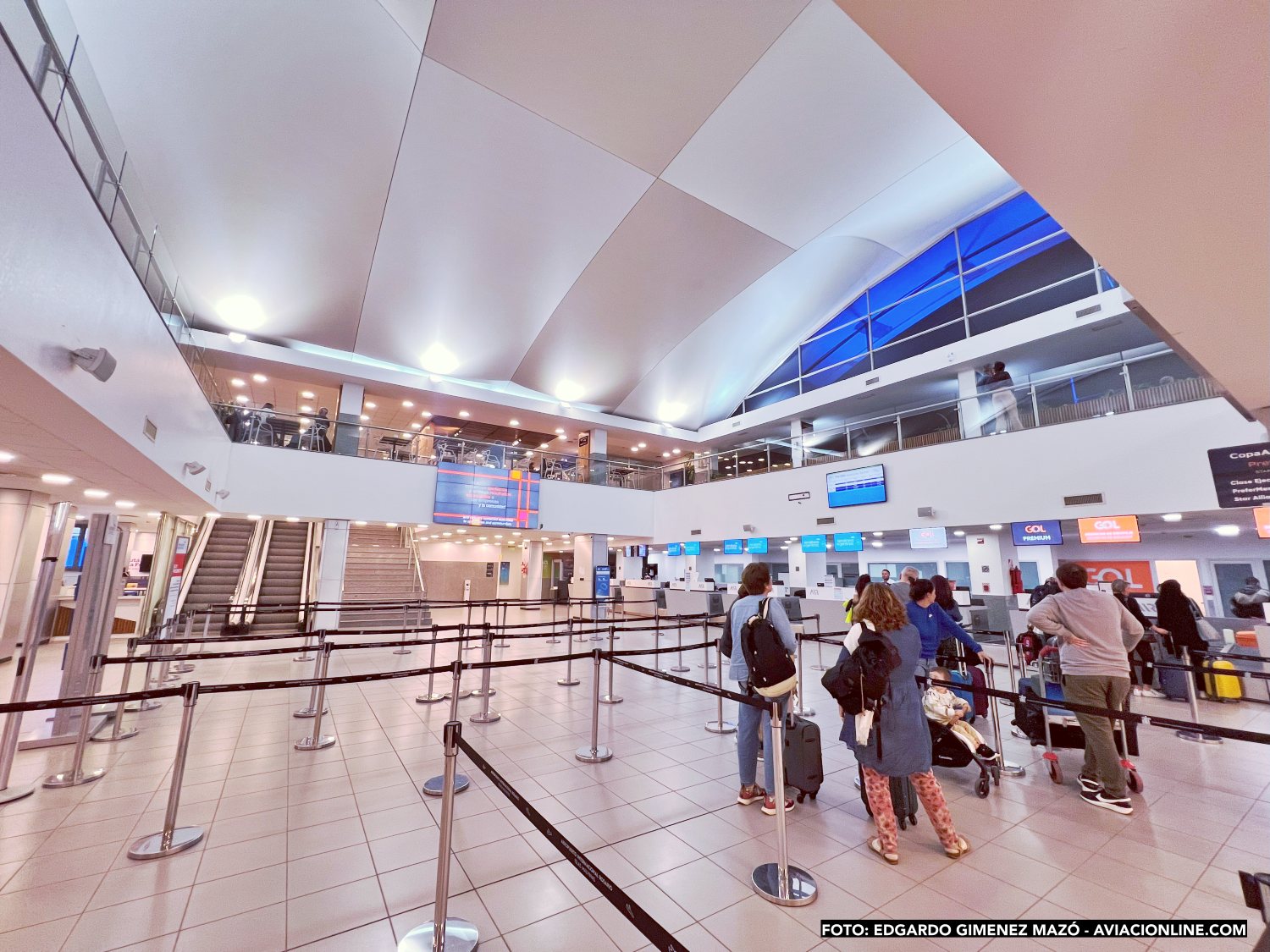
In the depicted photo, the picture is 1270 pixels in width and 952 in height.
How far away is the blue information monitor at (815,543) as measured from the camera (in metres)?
12.6

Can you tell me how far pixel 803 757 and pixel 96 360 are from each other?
552 centimetres

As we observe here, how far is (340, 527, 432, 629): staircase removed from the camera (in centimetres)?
1290

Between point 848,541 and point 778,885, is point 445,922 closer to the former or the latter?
point 778,885

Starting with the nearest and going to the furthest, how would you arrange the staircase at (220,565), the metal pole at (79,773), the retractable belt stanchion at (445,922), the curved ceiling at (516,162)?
the retractable belt stanchion at (445,922) → the metal pole at (79,773) → the curved ceiling at (516,162) → the staircase at (220,565)

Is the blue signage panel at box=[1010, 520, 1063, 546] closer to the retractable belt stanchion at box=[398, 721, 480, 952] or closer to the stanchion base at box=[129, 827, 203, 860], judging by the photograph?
the retractable belt stanchion at box=[398, 721, 480, 952]

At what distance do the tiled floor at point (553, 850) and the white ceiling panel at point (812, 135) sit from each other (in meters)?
10.7

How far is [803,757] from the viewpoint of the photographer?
3.58m

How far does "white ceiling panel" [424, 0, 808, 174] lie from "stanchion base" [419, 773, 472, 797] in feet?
34.6

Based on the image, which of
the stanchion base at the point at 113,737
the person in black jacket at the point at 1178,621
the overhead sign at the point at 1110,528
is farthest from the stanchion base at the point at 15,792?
the overhead sign at the point at 1110,528

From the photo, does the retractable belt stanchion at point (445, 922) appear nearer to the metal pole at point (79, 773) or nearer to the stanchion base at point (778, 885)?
the stanchion base at point (778, 885)

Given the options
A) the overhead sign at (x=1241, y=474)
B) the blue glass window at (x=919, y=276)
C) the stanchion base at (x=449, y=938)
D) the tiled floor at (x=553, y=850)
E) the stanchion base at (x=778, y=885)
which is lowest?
the tiled floor at (x=553, y=850)

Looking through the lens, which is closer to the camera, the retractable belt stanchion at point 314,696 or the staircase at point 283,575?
the retractable belt stanchion at point 314,696

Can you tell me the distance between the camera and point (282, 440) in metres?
11.8

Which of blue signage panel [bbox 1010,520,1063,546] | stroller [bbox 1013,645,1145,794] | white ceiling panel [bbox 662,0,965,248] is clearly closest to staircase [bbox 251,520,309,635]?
stroller [bbox 1013,645,1145,794]
